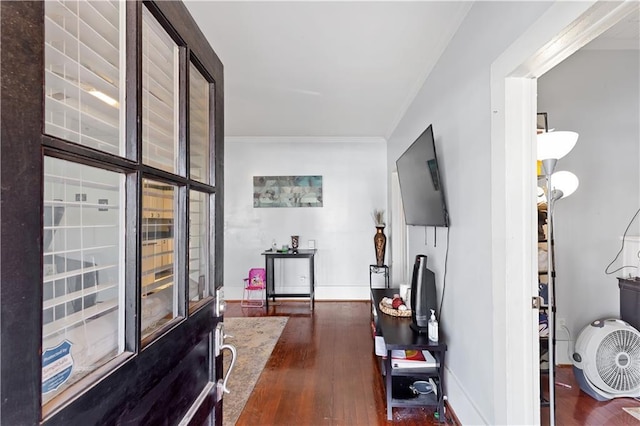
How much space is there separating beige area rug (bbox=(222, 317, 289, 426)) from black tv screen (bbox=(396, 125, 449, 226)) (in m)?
1.57

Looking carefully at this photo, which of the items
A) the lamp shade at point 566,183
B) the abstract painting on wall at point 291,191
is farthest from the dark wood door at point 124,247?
the abstract painting on wall at point 291,191

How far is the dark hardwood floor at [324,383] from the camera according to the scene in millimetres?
2029

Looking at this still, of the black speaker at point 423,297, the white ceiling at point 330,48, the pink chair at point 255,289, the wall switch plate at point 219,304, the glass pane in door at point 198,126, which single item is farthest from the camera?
the pink chair at point 255,289

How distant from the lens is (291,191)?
495 centimetres

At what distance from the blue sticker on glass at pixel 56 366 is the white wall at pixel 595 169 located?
3019 mm

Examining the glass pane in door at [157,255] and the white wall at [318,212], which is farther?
the white wall at [318,212]

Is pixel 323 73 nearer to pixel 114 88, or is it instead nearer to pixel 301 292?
pixel 114 88

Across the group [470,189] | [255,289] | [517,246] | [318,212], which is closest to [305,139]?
[318,212]

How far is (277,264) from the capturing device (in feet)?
16.2

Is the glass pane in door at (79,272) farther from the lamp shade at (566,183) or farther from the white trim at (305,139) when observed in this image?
the white trim at (305,139)

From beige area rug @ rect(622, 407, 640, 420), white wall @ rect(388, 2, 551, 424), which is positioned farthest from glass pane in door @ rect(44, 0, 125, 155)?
beige area rug @ rect(622, 407, 640, 420)

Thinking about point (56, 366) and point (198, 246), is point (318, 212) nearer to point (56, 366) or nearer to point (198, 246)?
point (198, 246)

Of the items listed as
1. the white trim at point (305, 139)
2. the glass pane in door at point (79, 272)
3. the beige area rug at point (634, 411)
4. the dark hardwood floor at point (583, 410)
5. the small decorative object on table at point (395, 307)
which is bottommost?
the dark hardwood floor at point (583, 410)

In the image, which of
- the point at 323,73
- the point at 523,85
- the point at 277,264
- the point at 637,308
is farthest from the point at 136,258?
the point at 277,264
